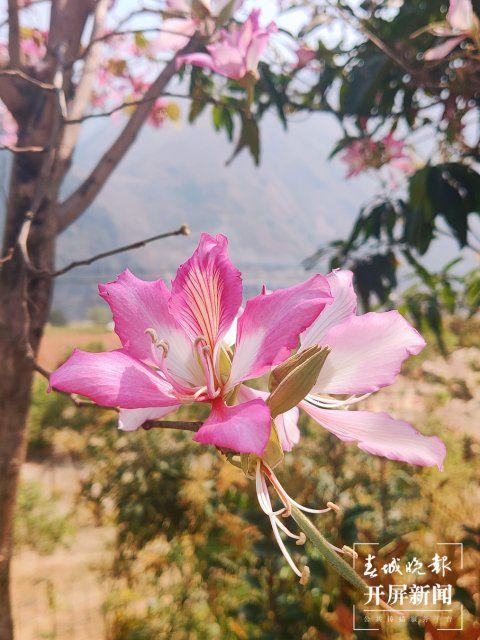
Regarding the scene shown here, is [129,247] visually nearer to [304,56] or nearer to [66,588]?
[304,56]

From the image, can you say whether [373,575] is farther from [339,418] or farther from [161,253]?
[161,253]

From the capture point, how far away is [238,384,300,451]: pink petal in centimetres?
27

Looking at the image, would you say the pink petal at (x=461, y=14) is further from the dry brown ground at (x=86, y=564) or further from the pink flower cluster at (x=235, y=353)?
the dry brown ground at (x=86, y=564)

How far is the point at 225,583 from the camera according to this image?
131cm

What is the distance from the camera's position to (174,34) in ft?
2.10

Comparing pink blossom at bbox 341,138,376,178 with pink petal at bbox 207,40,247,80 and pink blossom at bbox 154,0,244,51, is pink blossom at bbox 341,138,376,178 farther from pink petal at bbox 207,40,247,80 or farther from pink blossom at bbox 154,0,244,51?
pink petal at bbox 207,40,247,80

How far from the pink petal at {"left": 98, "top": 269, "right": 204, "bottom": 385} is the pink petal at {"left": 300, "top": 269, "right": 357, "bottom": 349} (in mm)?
64

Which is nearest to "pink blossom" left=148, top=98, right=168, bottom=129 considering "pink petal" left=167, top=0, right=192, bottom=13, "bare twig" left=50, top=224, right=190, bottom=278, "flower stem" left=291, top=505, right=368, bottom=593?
"pink petal" left=167, top=0, right=192, bottom=13

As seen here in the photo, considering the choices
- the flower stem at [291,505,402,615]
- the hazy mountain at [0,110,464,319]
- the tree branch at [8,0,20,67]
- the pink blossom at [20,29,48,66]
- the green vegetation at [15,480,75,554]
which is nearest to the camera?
the flower stem at [291,505,402,615]

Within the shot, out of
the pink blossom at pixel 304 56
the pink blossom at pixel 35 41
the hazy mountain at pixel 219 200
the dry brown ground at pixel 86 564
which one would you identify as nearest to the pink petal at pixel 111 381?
the pink blossom at pixel 35 41

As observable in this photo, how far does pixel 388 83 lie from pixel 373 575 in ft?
2.82

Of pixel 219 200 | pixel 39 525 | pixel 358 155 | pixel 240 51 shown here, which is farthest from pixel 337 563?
pixel 219 200

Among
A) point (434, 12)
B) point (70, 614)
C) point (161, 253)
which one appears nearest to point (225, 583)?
point (70, 614)

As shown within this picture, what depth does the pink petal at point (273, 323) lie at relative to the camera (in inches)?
8.6
